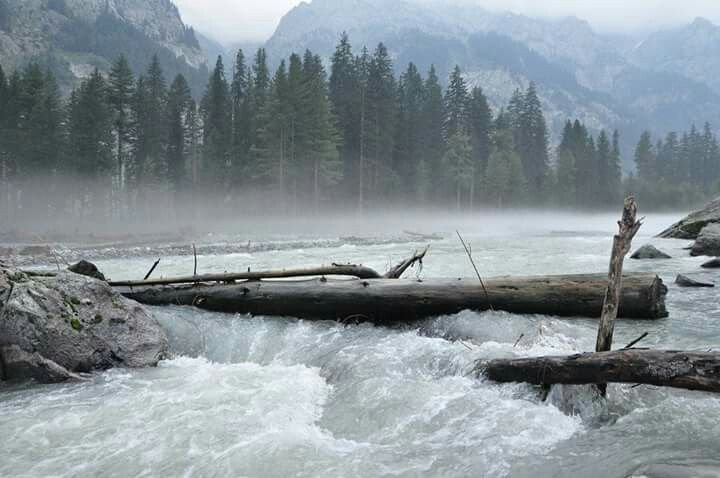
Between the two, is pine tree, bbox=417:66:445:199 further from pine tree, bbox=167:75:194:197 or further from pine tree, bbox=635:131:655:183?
pine tree, bbox=635:131:655:183

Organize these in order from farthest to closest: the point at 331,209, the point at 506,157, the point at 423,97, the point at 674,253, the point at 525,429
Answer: the point at 423,97, the point at 506,157, the point at 331,209, the point at 674,253, the point at 525,429

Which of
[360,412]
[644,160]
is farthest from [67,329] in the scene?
[644,160]

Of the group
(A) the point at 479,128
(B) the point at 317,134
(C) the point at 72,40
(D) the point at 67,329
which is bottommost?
(D) the point at 67,329

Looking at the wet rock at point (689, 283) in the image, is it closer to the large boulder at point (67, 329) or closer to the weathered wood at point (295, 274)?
the weathered wood at point (295, 274)

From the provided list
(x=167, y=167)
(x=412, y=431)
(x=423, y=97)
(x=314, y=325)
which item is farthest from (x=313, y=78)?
(x=412, y=431)

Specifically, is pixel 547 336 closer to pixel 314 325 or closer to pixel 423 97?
pixel 314 325

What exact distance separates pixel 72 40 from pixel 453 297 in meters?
199

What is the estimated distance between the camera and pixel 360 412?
5.68 metres

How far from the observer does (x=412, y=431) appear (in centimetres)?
513

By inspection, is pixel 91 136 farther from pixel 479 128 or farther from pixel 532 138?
pixel 532 138

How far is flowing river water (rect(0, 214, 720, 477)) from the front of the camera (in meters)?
4.44

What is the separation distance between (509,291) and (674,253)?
50.5 ft

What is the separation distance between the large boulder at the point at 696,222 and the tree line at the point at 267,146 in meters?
32.1

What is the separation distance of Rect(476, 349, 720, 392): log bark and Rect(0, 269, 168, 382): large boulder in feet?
18.5
